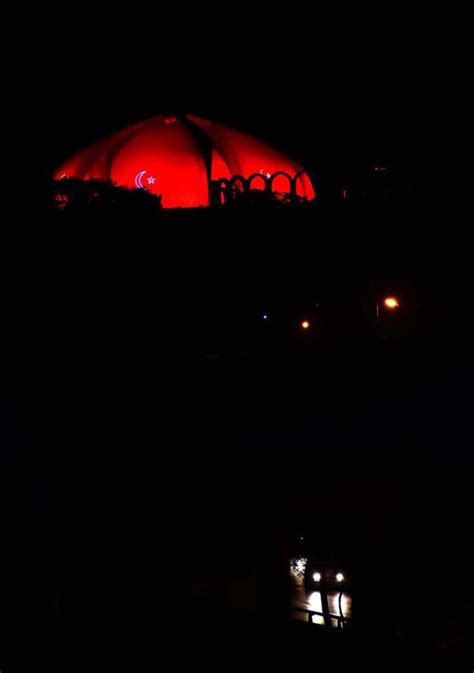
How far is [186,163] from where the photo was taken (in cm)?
1018

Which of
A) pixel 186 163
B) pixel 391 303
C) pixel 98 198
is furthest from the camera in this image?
pixel 186 163

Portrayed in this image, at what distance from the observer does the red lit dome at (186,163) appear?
32.9ft

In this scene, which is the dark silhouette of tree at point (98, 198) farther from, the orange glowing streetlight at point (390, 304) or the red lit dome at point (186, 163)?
the orange glowing streetlight at point (390, 304)

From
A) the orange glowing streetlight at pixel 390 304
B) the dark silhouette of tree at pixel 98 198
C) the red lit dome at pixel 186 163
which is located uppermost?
the red lit dome at pixel 186 163

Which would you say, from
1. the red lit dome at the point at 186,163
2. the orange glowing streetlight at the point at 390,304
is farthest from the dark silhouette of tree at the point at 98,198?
the orange glowing streetlight at the point at 390,304

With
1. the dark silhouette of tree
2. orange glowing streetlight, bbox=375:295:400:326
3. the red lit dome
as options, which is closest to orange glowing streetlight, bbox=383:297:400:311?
orange glowing streetlight, bbox=375:295:400:326

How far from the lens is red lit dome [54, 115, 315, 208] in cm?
1004

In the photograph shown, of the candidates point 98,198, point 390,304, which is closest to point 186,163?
point 98,198

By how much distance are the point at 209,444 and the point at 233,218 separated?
2.39 m

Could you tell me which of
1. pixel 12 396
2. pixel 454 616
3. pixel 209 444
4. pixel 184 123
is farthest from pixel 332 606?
pixel 184 123

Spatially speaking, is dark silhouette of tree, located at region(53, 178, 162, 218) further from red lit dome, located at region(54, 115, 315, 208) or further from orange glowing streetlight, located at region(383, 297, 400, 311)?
orange glowing streetlight, located at region(383, 297, 400, 311)

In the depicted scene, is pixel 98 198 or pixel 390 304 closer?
pixel 98 198

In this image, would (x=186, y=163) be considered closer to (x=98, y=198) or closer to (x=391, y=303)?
(x=98, y=198)

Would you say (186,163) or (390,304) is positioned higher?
(186,163)
